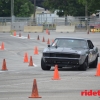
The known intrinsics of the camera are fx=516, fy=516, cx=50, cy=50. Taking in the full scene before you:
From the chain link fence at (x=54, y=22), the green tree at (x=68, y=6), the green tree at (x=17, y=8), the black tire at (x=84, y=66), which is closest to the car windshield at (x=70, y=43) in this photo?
the black tire at (x=84, y=66)

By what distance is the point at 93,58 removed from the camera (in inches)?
905

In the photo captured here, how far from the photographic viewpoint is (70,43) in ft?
72.9

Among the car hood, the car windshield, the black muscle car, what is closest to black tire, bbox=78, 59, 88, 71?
the black muscle car

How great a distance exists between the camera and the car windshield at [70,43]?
72.7 ft

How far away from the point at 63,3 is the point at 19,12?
14161mm

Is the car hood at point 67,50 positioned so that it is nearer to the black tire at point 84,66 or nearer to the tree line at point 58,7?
the black tire at point 84,66

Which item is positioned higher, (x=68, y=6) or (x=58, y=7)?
(x=68, y=6)

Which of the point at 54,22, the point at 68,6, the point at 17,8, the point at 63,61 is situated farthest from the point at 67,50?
the point at 17,8

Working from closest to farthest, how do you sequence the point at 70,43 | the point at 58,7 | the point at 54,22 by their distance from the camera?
the point at 70,43, the point at 54,22, the point at 58,7

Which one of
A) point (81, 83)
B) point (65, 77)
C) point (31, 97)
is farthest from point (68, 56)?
point (31, 97)

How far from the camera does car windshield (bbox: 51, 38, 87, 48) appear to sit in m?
22.2

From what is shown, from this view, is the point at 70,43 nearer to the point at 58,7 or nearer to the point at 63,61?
the point at 63,61

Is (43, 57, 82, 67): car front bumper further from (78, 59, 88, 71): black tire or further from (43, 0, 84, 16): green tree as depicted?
(43, 0, 84, 16): green tree

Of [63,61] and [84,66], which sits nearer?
[63,61]
